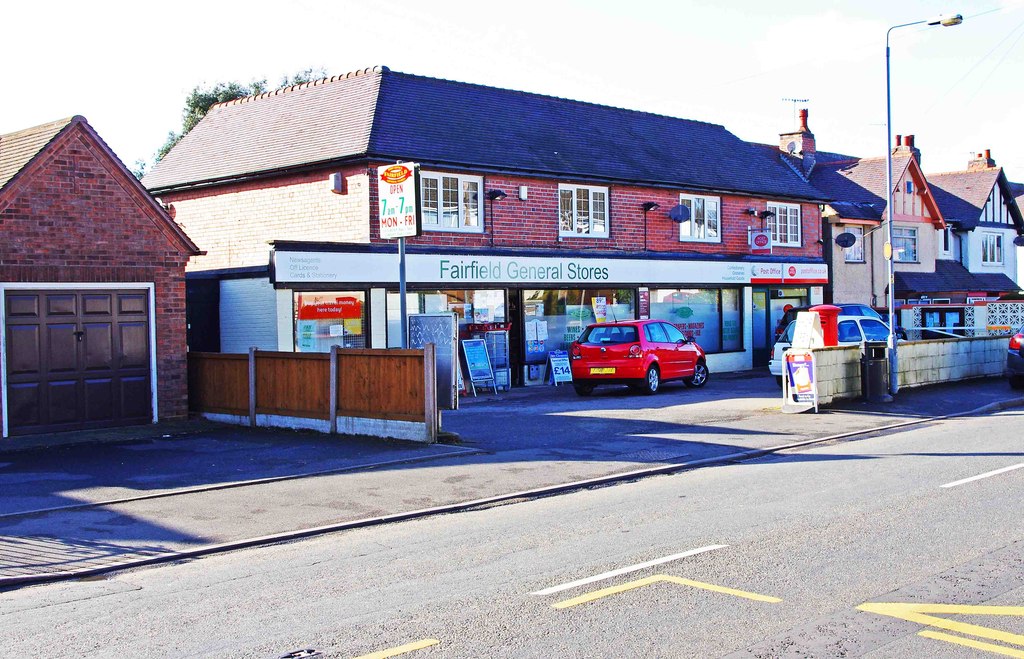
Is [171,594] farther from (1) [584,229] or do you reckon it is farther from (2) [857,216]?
(2) [857,216]

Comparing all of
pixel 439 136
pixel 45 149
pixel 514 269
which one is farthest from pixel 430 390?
pixel 439 136

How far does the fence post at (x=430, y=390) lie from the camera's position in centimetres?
1468

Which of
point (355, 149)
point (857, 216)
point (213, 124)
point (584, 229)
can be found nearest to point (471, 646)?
point (355, 149)

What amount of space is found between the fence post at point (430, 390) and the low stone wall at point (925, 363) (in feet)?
24.9

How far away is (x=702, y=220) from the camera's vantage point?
30125mm

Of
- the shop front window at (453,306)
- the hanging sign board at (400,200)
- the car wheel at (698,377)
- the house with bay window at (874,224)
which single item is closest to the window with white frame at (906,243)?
the house with bay window at (874,224)

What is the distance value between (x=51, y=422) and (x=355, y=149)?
29.4 feet

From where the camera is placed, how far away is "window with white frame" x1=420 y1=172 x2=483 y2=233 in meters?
23.1

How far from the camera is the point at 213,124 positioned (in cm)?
2842

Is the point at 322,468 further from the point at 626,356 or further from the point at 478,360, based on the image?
the point at 478,360

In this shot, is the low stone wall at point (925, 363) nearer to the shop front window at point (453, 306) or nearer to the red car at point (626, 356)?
the red car at point (626, 356)

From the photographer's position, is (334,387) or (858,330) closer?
(334,387)

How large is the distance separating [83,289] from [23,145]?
9.25 feet

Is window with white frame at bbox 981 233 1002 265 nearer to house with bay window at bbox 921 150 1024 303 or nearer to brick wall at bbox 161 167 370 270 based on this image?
house with bay window at bbox 921 150 1024 303
